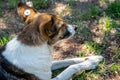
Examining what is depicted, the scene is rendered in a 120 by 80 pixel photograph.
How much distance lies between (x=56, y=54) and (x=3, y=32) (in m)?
1.22

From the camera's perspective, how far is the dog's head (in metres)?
4.52

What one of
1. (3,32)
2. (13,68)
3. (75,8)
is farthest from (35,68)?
(75,8)

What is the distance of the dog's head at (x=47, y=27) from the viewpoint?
4.52 meters

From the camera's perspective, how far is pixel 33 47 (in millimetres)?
4711

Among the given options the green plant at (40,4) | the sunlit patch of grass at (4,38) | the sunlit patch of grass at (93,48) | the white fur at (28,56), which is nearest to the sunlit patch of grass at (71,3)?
the green plant at (40,4)

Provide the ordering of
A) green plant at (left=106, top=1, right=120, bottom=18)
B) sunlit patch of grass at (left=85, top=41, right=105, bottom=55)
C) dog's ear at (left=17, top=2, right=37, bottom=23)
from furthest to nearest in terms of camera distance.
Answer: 1. green plant at (left=106, top=1, right=120, bottom=18)
2. sunlit patch of grass at (left=85, top=41, right=105, bottom=55)
3. dog's ear at (left=17, top=2, right=37, bottom=23)

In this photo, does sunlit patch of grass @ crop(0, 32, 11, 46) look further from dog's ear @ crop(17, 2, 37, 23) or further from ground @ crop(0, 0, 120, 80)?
dog's ear @ crop(17, 2, 37, 23)

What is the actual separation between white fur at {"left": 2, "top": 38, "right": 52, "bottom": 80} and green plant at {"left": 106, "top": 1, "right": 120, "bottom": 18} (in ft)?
7.31

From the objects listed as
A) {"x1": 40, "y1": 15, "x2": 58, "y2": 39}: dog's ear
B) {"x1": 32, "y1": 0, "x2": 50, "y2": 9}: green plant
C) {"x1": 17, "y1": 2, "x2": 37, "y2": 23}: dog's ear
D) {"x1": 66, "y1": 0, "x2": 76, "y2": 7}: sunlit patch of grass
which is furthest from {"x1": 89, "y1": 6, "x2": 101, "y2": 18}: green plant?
{"x1": 40, "y1": 15, "x2": 58, "y2": 39}: dog's ear

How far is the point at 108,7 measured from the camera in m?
6.86

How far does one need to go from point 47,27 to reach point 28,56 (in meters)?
0.55

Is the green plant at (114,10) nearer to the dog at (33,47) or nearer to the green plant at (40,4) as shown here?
the green plant at (40,4)

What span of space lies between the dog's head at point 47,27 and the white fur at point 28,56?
176 mm

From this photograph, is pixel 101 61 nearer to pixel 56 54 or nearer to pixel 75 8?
pixel 56 54
